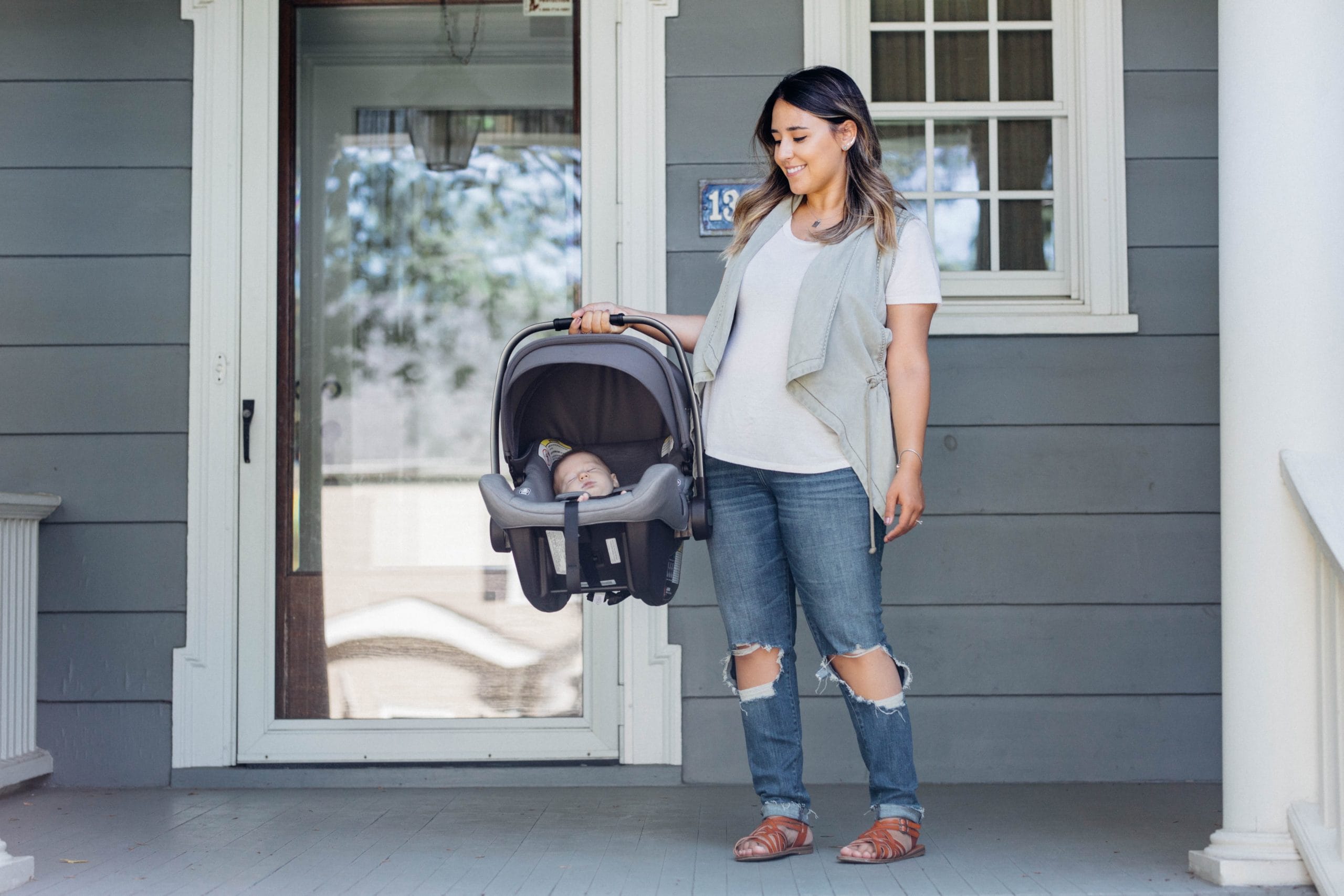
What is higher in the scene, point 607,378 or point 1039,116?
point 1039,116

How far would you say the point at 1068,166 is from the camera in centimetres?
345

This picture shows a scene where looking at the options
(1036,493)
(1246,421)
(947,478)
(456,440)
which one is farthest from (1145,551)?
(456,440)

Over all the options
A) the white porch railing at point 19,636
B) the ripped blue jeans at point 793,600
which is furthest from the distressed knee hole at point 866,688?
the white porch railing at point 19,636

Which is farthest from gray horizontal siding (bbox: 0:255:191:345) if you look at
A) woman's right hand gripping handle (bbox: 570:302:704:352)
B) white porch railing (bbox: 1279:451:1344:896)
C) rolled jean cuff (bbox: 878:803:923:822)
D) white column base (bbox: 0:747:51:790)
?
white porch railing (bbox: 1279:451:1344:896)

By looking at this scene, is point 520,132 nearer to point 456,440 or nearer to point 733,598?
point 456,440

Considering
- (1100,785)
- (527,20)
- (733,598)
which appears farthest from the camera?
(527,20)

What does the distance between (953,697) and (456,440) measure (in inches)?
64.0

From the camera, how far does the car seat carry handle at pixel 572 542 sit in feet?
7.47

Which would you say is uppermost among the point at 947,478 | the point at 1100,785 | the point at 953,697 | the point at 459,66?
the point at 459,66

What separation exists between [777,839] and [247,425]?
1.90 m

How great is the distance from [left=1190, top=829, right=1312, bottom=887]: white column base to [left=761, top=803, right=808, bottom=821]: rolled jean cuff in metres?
0.81

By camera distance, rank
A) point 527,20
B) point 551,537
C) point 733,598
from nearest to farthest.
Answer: point 551,537
point 733,598
point 527,20

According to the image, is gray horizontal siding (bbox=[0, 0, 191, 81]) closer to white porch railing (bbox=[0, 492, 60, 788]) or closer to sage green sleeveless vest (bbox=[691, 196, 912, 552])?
white porch railing (bbox=[0, 492, 60, 788])

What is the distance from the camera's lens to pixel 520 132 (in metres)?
3.71
